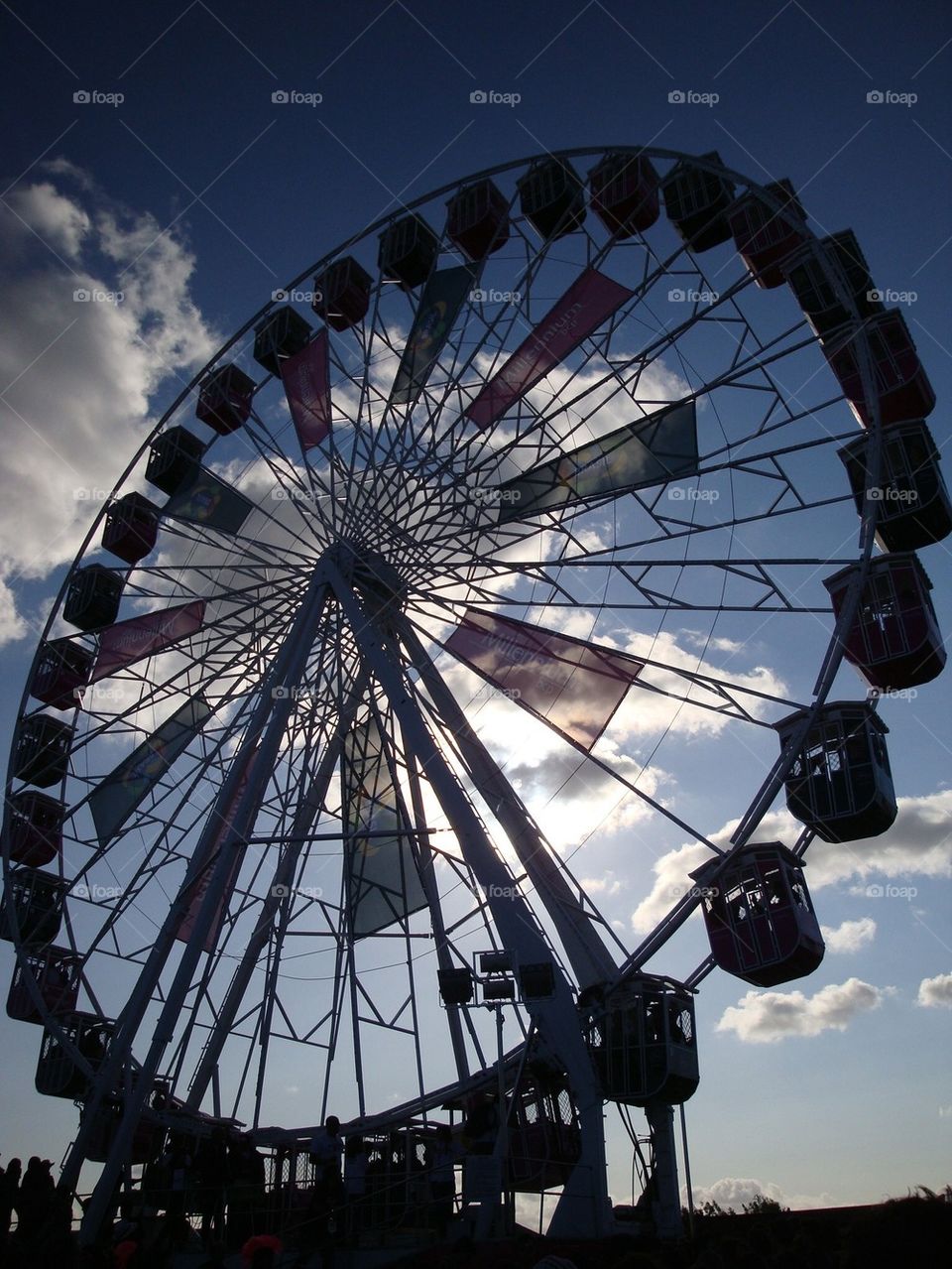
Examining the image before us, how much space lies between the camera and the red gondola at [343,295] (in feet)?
65.0

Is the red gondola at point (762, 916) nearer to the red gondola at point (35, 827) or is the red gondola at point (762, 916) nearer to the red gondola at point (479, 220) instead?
the red gondola at point (479, 220)

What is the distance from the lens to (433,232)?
1947 cm

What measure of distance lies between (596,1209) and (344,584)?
33.0 ft

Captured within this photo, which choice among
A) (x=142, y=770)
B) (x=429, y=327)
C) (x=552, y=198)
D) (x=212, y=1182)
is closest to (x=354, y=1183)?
(x=212, y=1182)

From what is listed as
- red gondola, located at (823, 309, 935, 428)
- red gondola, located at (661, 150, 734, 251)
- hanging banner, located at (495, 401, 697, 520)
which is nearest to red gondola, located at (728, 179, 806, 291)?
red gondola, located at (661, 150, 734, 251)

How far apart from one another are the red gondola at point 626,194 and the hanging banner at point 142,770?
11.8m

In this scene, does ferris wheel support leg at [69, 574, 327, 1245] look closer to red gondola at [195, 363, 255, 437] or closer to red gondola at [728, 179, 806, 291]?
red gondola at [195, 363, 255, 437]

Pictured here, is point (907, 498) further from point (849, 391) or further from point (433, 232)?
point (433, 232)

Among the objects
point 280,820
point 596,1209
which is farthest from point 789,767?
point 280,820

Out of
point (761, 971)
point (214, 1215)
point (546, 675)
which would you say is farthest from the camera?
point (546, 675)

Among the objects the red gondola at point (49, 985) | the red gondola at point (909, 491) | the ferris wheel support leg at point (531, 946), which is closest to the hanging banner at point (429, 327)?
the ferris wheel support leg at point (531, 946)

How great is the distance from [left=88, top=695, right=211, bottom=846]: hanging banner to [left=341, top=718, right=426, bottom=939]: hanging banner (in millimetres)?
3017

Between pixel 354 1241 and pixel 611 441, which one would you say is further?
pixel 611 441

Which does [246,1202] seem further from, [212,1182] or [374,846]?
[374,846]
